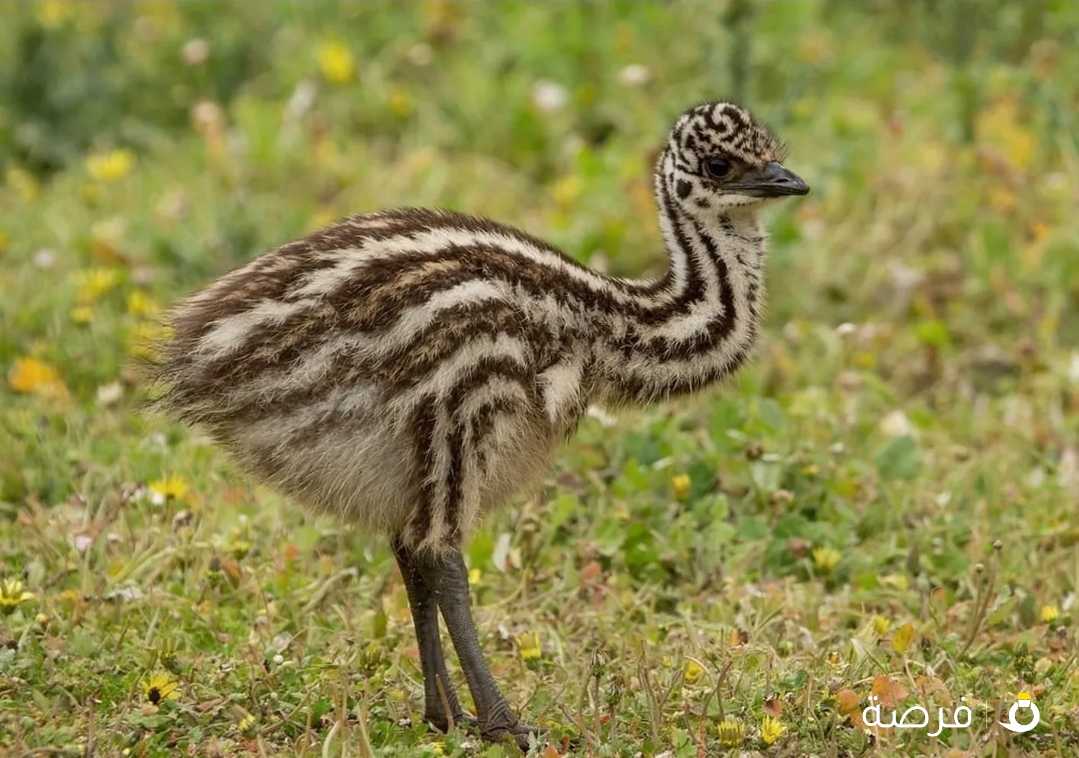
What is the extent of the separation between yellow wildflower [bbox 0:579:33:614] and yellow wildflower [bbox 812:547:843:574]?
272 centimetres

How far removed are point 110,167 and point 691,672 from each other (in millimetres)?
5335

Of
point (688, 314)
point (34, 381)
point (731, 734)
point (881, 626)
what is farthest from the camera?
point (34, 381)

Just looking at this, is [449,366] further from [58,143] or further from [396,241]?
[58,143]

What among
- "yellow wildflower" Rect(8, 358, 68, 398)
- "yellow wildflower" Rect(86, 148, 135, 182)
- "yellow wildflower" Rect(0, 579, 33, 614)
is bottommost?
"yellow wildflower" Rect(0, 579, 33, 614)

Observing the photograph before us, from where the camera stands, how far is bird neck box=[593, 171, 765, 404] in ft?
17.1

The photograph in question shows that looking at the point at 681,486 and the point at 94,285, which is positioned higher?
the point at 94,285

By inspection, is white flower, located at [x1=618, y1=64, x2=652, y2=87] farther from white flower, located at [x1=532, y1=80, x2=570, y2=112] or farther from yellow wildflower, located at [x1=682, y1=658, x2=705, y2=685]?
yellow wildflower, located at [x1=682, y1=658, x2=705, y2=685]

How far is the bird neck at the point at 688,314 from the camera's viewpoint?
5.21 meters

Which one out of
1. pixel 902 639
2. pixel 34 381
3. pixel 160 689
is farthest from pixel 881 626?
pixel 34 381

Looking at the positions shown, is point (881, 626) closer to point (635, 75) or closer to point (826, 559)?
point (826, 559)

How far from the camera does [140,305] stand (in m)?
7.58

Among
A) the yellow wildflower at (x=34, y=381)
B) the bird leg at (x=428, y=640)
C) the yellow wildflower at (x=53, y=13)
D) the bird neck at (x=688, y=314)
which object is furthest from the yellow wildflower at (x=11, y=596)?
the yellow wildflower at (x=53, y=13)

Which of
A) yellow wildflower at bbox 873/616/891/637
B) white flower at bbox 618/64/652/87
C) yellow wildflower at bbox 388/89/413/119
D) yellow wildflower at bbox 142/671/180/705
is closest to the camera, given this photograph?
yellow wildflower at bbox 142/671/180/705

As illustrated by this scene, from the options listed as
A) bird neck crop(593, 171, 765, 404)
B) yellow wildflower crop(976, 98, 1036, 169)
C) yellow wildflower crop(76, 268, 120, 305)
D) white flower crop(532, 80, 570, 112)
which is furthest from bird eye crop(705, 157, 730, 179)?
white flower crop(532, 80, 570, 112)
